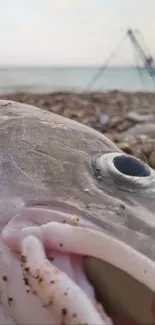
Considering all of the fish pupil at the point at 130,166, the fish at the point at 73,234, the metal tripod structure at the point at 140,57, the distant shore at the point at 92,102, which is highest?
the fish at the point at 73,234

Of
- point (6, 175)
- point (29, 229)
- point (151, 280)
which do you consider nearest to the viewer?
point (151, 280)

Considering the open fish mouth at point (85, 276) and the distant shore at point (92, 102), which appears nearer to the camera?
the open fish mouth at point (85, 276)

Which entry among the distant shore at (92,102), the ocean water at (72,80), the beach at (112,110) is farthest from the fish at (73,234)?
the ocean water at (72,80)

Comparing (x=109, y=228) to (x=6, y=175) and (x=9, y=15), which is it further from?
(x=9, y=15)

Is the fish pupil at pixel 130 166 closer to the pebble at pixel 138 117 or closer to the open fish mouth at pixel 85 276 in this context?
the open fish mouth at pixel 85 276

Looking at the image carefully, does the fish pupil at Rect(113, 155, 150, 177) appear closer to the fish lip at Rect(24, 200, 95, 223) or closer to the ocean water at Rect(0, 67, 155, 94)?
the fish lip at Rect(24, 200, 95, 223)

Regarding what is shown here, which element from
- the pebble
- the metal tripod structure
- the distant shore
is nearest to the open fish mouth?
the distant shore

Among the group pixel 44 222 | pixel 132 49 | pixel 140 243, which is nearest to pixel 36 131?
pixel 44 222

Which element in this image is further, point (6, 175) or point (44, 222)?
point (6, 175)
